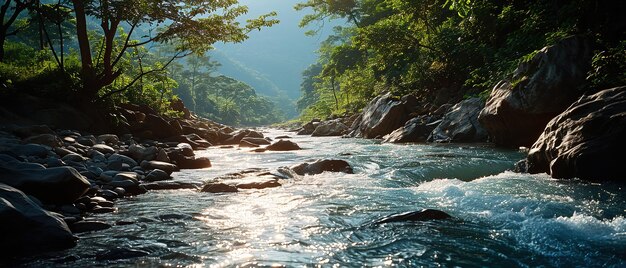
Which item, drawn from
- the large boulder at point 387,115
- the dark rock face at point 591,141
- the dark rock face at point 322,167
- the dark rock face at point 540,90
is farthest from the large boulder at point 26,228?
the large boulder at point 387,115

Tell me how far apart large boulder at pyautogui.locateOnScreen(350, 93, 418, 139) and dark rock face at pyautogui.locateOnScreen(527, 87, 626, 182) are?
1068 centimetres

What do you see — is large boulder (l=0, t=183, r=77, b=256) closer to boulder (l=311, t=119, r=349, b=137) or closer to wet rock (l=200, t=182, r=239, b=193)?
wet rock (l=200, t=182, r=239, b=193)

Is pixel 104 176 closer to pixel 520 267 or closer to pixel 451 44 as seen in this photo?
pixel 520 267

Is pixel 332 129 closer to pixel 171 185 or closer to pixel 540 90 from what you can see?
pixel 540 90

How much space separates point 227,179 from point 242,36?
271 inches

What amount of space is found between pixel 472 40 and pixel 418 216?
13807 millimetres

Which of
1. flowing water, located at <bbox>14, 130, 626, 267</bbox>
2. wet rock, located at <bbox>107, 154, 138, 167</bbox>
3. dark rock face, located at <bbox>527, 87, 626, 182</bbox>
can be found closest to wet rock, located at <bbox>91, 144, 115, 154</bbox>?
wet rock, located at <bbox>107, 154, 138, 167</bbox>

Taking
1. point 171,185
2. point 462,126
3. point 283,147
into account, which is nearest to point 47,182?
point 171,185

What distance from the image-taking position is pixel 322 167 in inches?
324

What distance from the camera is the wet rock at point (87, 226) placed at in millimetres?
3893

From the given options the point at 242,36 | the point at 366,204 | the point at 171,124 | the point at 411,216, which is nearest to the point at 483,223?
the point at 411,216

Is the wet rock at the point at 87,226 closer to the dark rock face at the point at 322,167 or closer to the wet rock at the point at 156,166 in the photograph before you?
the wet rock at the point at 156,166

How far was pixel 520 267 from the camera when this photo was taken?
2.96 m

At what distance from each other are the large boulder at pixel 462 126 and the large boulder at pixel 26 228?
11.3m
